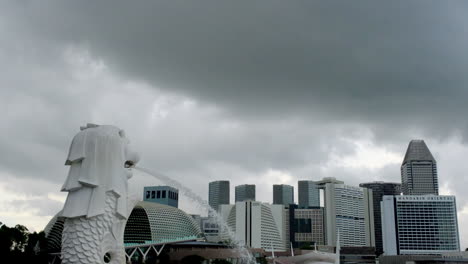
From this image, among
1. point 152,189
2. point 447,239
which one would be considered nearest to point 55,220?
point 152,189

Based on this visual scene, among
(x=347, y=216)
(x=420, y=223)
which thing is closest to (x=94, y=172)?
(x=420, y=223)

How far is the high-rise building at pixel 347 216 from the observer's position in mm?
180750

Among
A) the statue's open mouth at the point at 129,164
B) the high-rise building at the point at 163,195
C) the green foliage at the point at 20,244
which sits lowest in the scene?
the green foliage at the point at 20,244

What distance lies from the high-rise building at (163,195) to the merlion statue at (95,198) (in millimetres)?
115309

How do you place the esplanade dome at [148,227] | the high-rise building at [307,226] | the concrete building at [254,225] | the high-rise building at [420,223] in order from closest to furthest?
1. the esplanade dome at [148,227]
2. the concrete building at [254,225]
3. the high-rise building at [420,223]
4. the high-rise building at [307,226]

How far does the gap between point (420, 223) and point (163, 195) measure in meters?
70.1

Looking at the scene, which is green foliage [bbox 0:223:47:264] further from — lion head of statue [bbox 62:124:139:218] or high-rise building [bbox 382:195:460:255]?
high-rise building [bbox 382:195:460:255]

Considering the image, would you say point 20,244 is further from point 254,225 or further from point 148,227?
point 254,225

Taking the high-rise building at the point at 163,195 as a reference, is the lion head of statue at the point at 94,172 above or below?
below

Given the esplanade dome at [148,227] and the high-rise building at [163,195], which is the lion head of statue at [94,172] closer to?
the esplanade dome at [148,227]

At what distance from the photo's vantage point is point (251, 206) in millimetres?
147750

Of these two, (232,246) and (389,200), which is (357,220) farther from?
(232,246)

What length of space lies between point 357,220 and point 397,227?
37.8 meters

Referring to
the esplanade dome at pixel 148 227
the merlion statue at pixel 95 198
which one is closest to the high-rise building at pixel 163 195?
the esplanade dome at pixel 148 227
